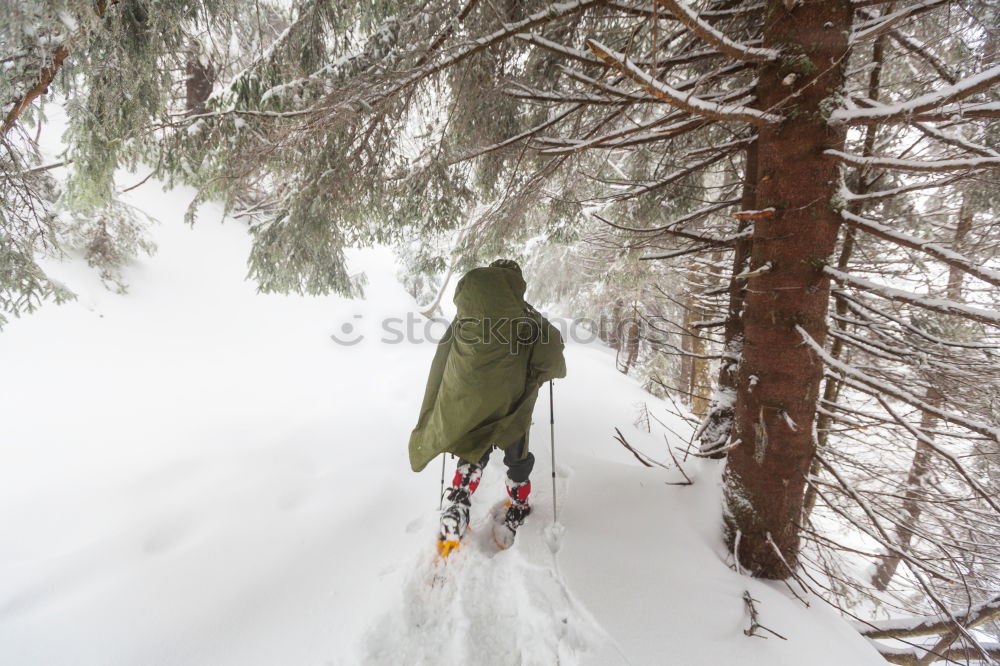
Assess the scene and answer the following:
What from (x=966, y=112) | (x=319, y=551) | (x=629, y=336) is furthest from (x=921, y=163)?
(x=629, y=336)

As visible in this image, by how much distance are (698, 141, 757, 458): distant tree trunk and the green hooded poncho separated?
3.79 feet

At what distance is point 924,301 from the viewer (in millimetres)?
1489

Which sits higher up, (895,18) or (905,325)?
(895,18)

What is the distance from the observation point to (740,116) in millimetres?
1534

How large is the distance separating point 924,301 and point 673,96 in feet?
4.64

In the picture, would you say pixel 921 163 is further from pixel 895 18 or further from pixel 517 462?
pixel 517 462

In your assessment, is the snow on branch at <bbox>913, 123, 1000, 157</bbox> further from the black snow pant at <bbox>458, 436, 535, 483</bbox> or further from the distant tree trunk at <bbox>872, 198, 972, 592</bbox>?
the black snow pant at <bbox>458, 436, 535, 483</bbox>

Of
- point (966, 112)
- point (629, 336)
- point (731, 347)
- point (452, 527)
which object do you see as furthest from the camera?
point (629, 336)

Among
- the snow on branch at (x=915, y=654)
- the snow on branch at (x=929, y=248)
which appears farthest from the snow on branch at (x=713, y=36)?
the snow on branch at (x=915, y=654)

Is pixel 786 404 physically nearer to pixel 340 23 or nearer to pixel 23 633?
pixel 340 23

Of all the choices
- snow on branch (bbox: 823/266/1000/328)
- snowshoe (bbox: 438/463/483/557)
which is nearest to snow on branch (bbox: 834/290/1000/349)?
snow on branch (bbox: 823/266/1000/328)

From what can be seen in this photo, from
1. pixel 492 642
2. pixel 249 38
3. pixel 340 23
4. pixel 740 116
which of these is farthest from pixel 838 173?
pixel 249 38

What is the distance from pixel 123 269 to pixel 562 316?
13.9 metres

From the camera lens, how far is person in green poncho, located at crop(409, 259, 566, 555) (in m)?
2.38
